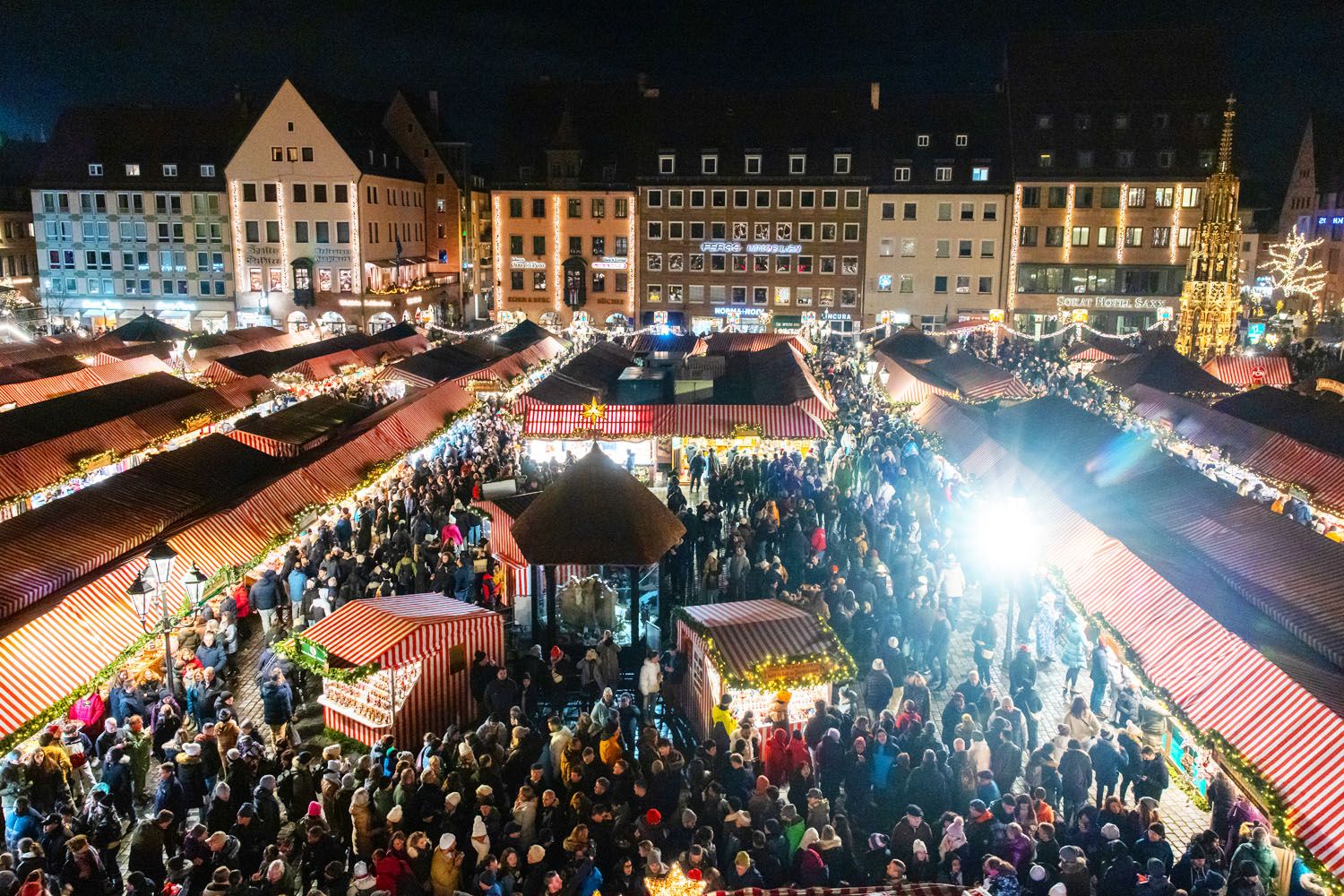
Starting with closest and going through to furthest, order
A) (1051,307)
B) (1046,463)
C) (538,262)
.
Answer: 1. (1046,463)
2. (1051,307)
3. (538,262)

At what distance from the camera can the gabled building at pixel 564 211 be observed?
5297 centimetres

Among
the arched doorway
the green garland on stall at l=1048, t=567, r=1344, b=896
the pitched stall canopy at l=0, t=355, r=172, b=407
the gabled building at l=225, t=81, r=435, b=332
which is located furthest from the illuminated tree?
the green garland on stall at l=1048, t=567, r=1344, b=896

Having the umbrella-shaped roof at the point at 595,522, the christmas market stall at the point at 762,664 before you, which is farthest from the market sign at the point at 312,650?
the christmas market stall at the point at 762,664

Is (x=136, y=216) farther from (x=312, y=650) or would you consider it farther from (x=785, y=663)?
(x=785, y=663)

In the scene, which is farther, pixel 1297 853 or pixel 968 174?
pixel 968 174

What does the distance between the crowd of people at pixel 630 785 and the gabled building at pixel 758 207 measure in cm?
3865

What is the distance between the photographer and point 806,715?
11.1 metres

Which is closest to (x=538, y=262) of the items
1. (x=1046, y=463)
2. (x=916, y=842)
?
(x=1046, y=463)

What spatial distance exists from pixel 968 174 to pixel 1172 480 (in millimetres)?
38888

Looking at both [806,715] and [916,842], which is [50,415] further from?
[916,842]

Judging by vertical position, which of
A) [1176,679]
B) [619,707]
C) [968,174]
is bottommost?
[619,707]

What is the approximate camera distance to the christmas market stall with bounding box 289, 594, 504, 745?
440 inches

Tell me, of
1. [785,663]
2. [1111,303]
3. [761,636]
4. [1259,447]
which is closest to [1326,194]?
[1111,303]

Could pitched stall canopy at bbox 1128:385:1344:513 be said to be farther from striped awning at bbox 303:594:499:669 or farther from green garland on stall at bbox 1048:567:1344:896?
striped awning at bbox 303:594:499:669
